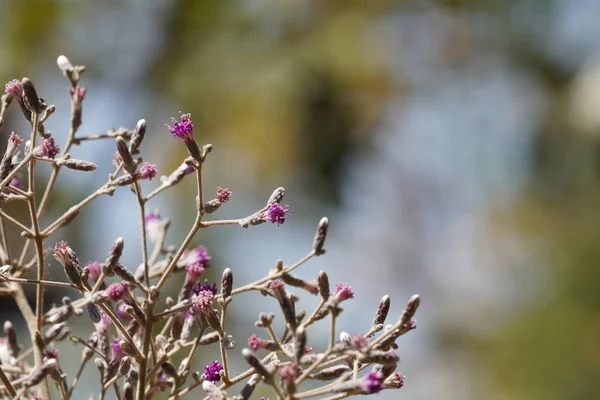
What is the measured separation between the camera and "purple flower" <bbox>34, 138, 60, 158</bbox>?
1.35m

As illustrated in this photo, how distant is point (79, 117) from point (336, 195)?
887 cm

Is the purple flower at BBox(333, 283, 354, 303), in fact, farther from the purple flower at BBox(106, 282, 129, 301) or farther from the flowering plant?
the purple flower at BBox(106, 282, 129, 301)

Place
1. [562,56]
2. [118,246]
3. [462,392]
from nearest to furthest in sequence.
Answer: [118,246], [462,392], [562,56]

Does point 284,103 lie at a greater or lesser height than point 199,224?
greater

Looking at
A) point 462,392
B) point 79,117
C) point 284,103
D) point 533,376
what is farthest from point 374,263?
point 79,117

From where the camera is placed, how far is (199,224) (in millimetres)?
1358

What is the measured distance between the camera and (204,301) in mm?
A: 1238

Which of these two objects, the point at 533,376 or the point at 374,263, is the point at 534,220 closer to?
the point at 374,263

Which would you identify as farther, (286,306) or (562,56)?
(562,56)

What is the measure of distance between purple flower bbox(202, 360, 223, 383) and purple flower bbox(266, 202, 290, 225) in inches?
10.4

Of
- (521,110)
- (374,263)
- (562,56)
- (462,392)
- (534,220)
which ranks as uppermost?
(562,56)

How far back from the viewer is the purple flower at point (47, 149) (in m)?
1.35

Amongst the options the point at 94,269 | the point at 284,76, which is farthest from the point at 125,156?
the point at 284,76

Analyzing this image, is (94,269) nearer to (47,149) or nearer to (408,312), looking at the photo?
(47,149)
